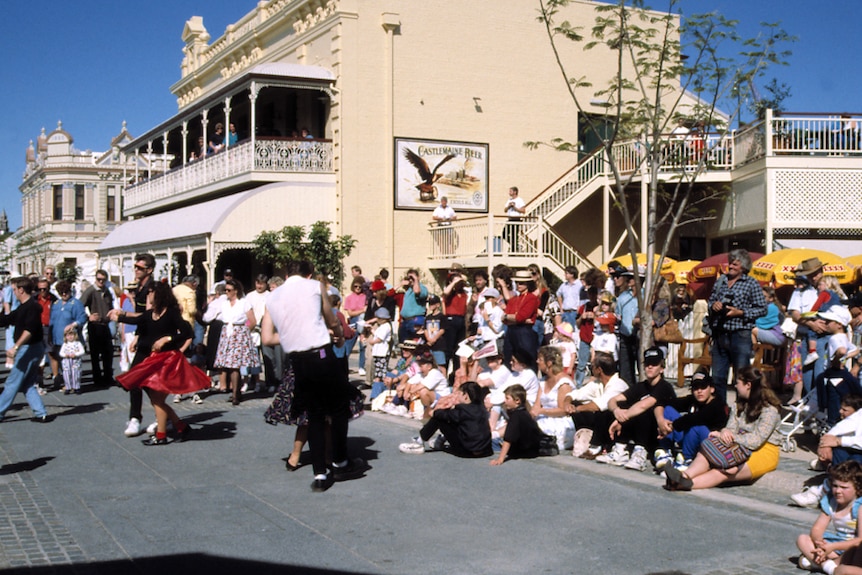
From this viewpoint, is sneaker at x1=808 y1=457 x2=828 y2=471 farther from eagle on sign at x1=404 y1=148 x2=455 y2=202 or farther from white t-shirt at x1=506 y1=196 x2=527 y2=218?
eagle on sign at x1=404 y1=148 x2=455 y2=202

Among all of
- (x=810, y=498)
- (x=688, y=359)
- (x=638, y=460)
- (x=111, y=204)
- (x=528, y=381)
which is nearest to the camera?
(x=810, y=498)

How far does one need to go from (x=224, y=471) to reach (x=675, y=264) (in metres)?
12.4

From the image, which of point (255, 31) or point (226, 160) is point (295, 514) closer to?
point (226, 160)

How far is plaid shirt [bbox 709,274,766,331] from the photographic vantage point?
9.86 meters

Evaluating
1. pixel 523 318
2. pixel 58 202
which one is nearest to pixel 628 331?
pixel 523 318

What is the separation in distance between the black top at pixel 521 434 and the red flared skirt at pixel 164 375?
11.4ft

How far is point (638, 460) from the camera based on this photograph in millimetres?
8898

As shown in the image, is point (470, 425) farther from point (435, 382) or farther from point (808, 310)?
point (808, 310)

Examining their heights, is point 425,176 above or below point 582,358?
above

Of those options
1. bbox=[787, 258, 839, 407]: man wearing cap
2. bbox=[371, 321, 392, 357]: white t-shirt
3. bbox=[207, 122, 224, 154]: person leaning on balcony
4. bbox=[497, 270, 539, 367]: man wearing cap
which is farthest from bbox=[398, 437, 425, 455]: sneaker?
bbox=[207, 122, 224, 154]: person leaning on balcony

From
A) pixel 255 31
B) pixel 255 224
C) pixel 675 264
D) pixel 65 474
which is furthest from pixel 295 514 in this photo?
pixel 255 31

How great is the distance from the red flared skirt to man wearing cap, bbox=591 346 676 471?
4.38 m

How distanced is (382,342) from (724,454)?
7.03 m

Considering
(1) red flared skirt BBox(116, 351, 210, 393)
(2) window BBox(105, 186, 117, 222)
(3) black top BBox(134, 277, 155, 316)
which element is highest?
(2) window BBox(105, 186, 117, 222)
